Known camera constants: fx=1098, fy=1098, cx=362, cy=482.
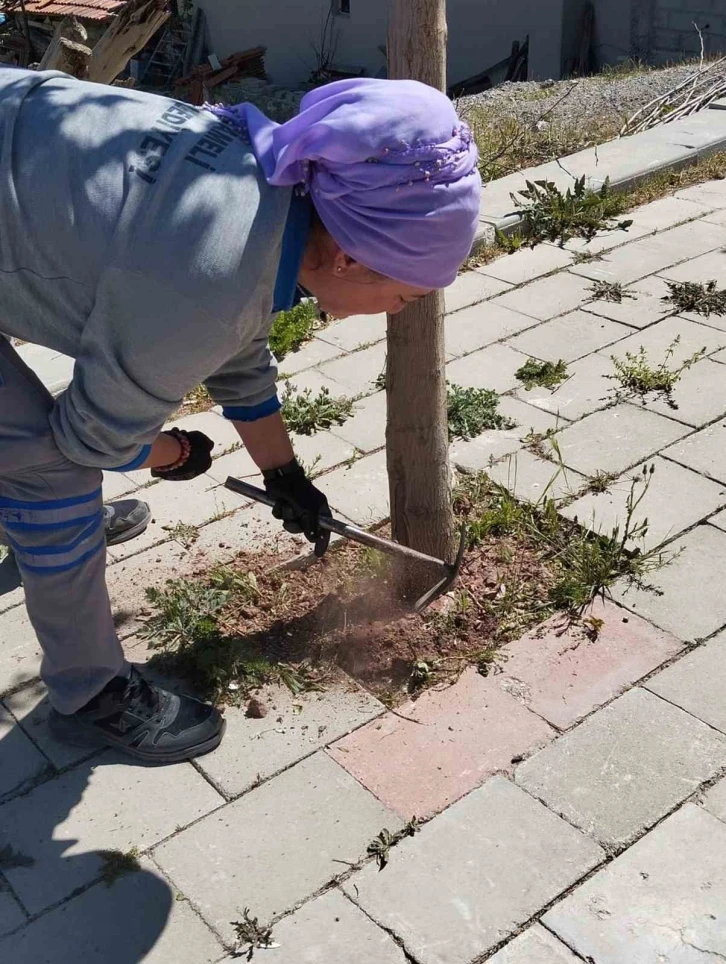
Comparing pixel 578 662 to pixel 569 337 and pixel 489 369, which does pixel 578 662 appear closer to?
pixel 489 369

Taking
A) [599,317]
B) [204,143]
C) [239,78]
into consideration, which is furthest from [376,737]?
[239,78]

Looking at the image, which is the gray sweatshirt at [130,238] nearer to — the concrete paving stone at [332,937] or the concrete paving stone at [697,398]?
the concrete paving stone at [332,937]

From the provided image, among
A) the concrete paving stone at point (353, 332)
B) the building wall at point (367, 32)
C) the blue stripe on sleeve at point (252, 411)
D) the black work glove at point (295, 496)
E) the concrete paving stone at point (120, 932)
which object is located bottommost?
the building wall at point (367, 32)

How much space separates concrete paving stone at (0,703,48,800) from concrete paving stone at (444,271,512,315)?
3016 mm

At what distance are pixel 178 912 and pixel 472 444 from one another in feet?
7.24

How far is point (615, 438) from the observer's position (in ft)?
13.7

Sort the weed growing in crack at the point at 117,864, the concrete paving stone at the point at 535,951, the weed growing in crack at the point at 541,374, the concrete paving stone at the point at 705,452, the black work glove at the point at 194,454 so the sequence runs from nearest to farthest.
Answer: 1. the concrete paving stone at the point at 535,951
2. the weed growing in crack at the point at 117,864
3. the black work glove at the point at 194,454
4. the concrete paving stone at the point at 705,452
5. the weed growing in crack at the point at 541,374

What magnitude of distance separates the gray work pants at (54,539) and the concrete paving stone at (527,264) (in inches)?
134

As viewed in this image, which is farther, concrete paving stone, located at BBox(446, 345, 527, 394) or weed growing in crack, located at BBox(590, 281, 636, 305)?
weed growing in crack, located at BBox(590, 281, 636, 305)

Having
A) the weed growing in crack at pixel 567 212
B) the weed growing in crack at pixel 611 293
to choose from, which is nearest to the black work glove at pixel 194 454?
the weed growing in crack at pixel 611 293

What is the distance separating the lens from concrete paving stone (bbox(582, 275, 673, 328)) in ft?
16.6

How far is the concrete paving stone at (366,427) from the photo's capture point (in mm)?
4285

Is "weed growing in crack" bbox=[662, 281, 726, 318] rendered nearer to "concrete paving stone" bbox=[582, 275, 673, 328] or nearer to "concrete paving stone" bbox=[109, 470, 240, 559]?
"concrete paving stone" bbox=[582, 275, 673, 328]

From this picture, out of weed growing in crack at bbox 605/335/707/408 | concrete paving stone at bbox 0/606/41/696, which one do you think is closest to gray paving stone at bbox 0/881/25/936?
concrete paving stone at bbox 0/606/41/696
